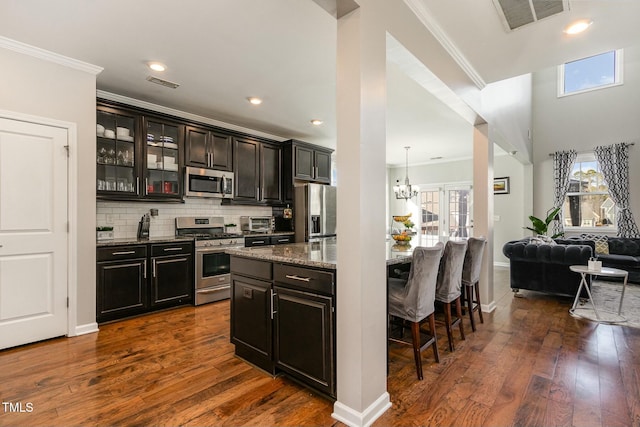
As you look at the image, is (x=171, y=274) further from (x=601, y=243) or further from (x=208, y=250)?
(x=601, y=243)

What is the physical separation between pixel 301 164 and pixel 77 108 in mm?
3275

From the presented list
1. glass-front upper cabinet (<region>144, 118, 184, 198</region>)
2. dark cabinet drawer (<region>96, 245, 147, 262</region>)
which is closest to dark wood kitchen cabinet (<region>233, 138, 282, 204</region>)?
glass-front upper cabinet (<region>144, 118, 184, 198</region>)

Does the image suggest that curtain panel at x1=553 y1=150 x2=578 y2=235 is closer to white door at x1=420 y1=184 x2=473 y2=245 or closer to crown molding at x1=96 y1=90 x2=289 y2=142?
white door at x1=420 y1=184 x2=473 y2=245

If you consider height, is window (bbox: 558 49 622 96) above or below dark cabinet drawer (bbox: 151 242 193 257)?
above

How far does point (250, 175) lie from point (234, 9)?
3.01 meters

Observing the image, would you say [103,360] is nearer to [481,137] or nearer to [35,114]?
[35,114]

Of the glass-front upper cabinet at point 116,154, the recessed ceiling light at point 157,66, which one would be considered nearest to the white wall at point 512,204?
the recessed ceiling light at point 157,66

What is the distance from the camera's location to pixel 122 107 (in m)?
3.72

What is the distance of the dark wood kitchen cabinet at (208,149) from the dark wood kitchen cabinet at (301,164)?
3.52ft

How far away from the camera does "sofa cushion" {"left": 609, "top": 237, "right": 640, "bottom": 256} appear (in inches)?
222

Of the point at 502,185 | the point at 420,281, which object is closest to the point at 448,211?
the point at 502,185

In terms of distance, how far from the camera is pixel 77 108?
10.2 feet

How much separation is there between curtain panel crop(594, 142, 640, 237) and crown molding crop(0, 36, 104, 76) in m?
8.51

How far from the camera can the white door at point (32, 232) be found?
2754 mm
